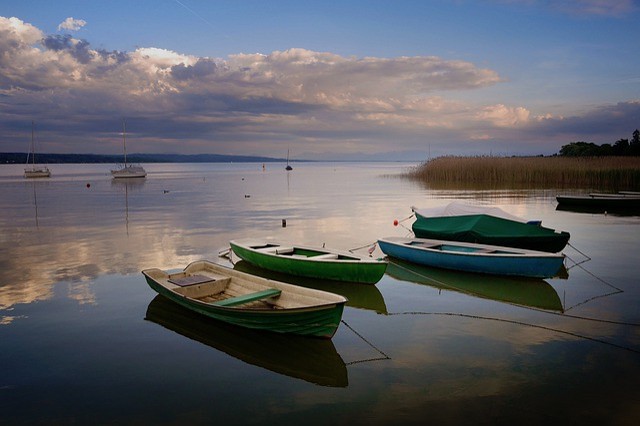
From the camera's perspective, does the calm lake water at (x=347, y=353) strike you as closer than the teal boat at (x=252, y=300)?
Yes

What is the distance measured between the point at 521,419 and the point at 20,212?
111 feet

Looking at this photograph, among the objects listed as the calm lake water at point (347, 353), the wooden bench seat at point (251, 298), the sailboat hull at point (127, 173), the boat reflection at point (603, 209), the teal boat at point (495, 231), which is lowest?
the calm lake water at point (347, 353)

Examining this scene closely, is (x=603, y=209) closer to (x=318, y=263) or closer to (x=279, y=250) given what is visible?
(x=279, y=250)

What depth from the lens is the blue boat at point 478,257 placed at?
42.0 ft

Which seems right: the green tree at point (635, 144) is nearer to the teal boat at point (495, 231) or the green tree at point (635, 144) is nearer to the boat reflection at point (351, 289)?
the teal boat at point (495, 231)

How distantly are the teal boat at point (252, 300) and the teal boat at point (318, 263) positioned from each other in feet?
7.06

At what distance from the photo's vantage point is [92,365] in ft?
26.1

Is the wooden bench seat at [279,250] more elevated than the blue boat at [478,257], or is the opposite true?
the wooden bench seat at [279,250]

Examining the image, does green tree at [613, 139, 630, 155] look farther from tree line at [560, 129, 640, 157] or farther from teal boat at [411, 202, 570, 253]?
teal boat at [411, 202, 570, 253]

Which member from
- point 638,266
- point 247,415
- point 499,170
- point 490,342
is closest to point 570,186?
point 499,170

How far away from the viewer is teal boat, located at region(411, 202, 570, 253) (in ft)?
49.8

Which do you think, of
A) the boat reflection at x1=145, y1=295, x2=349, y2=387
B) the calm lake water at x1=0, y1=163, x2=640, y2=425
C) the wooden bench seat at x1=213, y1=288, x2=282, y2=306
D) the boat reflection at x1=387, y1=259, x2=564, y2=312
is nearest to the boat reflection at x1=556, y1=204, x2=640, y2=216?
the calm lake water at x1=0, y1=163, x2=640, y2=425

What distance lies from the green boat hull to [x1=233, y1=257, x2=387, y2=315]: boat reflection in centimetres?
254

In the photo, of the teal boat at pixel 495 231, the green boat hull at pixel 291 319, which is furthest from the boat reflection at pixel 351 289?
the teal boat at pixel 495 231
